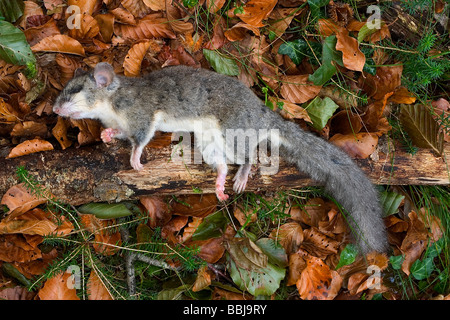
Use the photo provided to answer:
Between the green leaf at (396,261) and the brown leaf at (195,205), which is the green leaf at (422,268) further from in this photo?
the brown leaf at (195,205)

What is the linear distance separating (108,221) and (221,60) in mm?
1610

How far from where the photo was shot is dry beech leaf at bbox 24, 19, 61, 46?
10.3ft

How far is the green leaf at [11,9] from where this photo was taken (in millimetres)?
3074

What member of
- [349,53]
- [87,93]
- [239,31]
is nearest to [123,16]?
[87,93]

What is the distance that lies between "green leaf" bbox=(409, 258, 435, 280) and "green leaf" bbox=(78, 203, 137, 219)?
2427 millimetres

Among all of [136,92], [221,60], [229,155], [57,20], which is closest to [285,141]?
[229,155]

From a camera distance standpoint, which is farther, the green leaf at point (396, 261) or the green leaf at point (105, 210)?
the green leaf at point (396, 261)

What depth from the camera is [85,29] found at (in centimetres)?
319

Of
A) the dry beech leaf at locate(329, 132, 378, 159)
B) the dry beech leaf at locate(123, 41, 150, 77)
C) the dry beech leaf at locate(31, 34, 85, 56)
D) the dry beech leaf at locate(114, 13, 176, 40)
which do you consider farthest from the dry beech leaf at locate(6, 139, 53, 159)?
the dry beech leaf at locate(329, 132, 378, 159)

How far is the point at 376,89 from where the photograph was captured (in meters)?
3.42

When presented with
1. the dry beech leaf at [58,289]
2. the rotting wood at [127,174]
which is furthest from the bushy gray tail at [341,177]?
the dry beech leaf at [58,289]

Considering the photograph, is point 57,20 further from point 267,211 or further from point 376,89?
point 376,89

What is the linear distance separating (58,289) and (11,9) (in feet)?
7.03

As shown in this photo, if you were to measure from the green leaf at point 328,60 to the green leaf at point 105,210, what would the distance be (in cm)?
188
